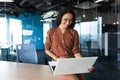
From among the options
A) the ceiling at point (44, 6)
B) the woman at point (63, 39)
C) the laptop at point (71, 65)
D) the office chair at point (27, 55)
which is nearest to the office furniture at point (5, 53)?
the ceiling at point (44, 6)

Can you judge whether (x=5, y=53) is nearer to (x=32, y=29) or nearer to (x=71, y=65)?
(x=32, y=29)

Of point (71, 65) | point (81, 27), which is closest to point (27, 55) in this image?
point (71, 65)

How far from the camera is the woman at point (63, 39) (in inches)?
108

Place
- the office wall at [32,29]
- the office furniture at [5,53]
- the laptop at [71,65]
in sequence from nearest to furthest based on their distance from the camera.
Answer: the laptop at [71,65] → the office wall at [32,29] → the office furniture at [5,53]

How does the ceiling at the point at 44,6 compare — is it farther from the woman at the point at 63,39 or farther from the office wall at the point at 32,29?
the woman at the point at 63,39

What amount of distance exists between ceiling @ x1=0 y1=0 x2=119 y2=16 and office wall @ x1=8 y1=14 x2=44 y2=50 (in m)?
0.14

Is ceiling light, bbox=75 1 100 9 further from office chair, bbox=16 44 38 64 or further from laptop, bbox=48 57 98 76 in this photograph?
laptop, bbox=48 57 98 76

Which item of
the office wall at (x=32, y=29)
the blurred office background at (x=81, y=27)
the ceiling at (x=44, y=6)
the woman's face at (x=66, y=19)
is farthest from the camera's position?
the office wall at (x=32, y=29)

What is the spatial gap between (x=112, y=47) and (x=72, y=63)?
357cm

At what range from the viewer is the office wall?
6.93 metres

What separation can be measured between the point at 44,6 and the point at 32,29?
0.72 metres

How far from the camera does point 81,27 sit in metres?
6.20

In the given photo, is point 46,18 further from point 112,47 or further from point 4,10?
point 112,47

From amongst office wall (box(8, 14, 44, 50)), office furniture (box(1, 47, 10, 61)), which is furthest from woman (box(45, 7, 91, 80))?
office furniture (box(1, 47, 10, 61))
